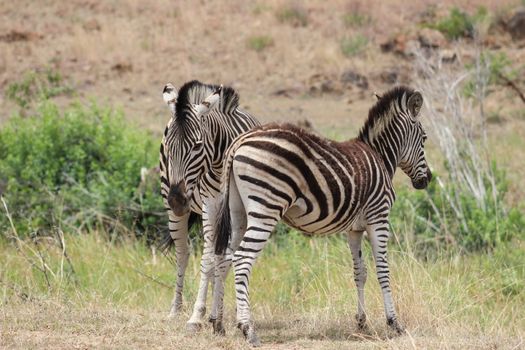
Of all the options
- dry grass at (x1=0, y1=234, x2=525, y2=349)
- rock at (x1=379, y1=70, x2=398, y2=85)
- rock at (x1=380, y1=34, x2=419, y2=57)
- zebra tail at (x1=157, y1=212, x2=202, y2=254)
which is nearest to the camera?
dry grass at (x1=0, y1=234, x2=525, y2=349)

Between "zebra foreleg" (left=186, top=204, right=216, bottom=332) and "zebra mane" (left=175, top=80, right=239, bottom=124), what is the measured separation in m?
0.91

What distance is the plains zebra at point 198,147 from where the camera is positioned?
292 inches

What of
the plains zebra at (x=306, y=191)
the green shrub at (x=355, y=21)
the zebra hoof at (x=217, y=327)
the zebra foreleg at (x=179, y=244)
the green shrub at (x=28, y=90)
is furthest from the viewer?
the green shrub at (x=355, y=21)

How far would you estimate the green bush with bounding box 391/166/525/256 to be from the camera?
12.5m

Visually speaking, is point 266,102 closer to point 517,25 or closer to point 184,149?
point 517,25

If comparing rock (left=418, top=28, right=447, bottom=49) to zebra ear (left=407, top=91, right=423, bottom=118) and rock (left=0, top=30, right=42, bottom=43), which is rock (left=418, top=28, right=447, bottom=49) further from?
zebra ear (left=407, top=91, right=423, bottom=118)

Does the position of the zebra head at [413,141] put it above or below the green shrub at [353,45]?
below

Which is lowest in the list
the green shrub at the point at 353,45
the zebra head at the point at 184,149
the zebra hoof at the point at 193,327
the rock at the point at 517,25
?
the zebra hoof at the point at 193,327

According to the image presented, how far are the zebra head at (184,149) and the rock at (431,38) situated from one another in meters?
18.1

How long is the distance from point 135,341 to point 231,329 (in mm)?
992

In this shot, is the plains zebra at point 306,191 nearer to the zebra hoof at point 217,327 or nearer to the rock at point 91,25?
the zebra hoof at point 217,327

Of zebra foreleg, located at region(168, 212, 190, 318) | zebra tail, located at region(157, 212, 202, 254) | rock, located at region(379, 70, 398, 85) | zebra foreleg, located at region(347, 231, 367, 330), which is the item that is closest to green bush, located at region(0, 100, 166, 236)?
zebra tail, located at region(157, 212, 202, 254)

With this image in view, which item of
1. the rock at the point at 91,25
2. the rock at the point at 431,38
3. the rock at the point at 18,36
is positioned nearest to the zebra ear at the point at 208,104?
the rock at the point at 431,38

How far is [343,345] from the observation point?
7289 millimetres
